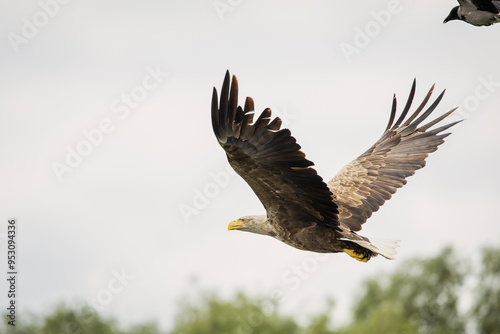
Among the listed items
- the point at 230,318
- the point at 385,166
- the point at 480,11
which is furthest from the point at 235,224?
the point at 230,318

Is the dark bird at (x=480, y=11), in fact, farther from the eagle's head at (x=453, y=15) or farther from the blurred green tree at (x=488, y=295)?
the blurred green tree at (x=488, y=295)

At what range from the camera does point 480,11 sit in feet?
32.7

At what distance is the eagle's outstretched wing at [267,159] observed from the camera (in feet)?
31.2

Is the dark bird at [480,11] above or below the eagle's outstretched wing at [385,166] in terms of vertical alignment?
above

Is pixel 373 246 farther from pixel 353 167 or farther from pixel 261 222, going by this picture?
pixel 353 167

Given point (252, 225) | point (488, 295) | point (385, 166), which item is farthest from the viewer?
point (488, 295)

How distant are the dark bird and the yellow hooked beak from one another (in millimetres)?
3335

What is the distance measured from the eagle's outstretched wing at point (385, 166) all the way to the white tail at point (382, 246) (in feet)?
1.87

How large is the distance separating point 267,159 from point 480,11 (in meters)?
2.70

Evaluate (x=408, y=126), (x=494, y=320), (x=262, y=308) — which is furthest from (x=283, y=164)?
(x=494, y=320)

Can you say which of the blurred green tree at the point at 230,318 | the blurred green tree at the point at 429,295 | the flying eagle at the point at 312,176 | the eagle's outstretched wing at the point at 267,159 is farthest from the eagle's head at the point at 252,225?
the blurred green tree at the point at 429,295

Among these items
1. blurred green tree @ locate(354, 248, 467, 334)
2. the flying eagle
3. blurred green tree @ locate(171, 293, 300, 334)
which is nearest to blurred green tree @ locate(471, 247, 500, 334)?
blurred green tree @ locate(354, 248, 467, 334)

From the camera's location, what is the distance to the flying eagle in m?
9.57

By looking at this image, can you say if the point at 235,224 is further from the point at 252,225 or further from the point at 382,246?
the point at 382,246
